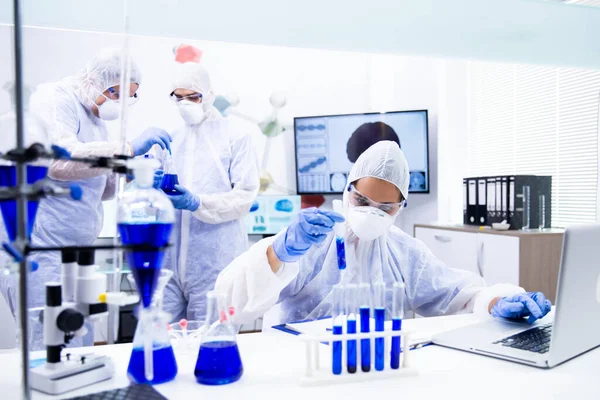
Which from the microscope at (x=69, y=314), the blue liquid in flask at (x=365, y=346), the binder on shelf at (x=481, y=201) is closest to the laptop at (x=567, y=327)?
the blue liquid in flask at (x=365, y=346)

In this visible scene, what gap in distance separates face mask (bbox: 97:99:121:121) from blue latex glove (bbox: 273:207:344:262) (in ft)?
3.01

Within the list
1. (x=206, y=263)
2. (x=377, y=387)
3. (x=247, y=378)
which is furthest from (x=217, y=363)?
(x=206, y=263)

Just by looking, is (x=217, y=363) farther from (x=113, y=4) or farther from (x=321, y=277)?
(x=113, y=4)

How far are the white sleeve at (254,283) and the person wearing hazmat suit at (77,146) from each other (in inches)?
26.0

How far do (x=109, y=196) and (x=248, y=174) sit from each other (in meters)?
0.59

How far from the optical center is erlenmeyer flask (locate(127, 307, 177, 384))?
913 millimetres

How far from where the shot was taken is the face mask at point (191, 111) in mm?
2309

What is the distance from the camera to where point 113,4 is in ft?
4.07

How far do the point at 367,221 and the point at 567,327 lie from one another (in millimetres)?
608

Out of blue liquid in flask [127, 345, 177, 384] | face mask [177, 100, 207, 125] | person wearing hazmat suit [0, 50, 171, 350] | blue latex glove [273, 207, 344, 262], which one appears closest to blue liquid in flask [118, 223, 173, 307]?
blue liquid in flask [127, 345, 177, 384]

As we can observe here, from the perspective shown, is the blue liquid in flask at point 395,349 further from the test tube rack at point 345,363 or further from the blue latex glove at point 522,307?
the blue latex glove at point 522,307

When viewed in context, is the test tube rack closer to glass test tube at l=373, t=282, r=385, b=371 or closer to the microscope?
glass test tube at l=373, t=282, r=385, b=371

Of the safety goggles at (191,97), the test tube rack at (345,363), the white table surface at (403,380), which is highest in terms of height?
the safety goggles at (191,97)

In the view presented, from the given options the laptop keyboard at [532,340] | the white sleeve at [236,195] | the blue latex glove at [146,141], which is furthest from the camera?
the white sleeve at [236,195]
